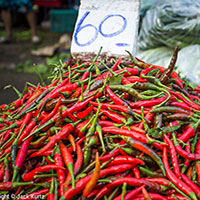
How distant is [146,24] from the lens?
4.14 metres

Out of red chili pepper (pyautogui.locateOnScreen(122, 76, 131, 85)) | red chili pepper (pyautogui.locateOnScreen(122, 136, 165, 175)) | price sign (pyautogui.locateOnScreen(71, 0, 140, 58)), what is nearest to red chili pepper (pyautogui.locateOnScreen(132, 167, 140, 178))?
red chili pepper (pyautogui.locateOnScreen(122, 136, 165, 175))

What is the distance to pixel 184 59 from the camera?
3.50 meters

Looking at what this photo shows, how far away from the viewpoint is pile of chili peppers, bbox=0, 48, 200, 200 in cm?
142

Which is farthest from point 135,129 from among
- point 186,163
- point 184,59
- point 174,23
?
point 174,23

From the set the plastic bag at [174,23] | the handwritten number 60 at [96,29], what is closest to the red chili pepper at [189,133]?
the handwritten number 60 at [96,29]

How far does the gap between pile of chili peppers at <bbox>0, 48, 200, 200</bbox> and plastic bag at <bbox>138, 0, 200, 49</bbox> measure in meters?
2.10

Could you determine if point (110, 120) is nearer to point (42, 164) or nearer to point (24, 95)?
point (42, 164)

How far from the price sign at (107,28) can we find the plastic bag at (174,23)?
164 cm

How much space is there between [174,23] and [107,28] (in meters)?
1.87

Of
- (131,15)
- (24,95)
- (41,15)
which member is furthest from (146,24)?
(41,15)

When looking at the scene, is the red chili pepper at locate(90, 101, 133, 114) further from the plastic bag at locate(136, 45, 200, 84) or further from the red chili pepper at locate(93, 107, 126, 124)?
the plastic bag at locate(136, 45, 200, 84)

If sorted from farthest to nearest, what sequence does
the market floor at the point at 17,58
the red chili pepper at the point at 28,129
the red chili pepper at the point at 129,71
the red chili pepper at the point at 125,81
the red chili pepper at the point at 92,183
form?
the market floor at the point at 17,58
the red chili pepper at the point at 129,71
the red chili pepper at the point at 125,81
the red chili pepper at the point at 28,129
the red chili pepper at the point at 92,183

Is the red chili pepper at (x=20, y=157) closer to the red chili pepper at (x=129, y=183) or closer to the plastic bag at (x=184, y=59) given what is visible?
the red chili pepper at (x=129, y=183)

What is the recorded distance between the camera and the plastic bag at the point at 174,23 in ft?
11.7
